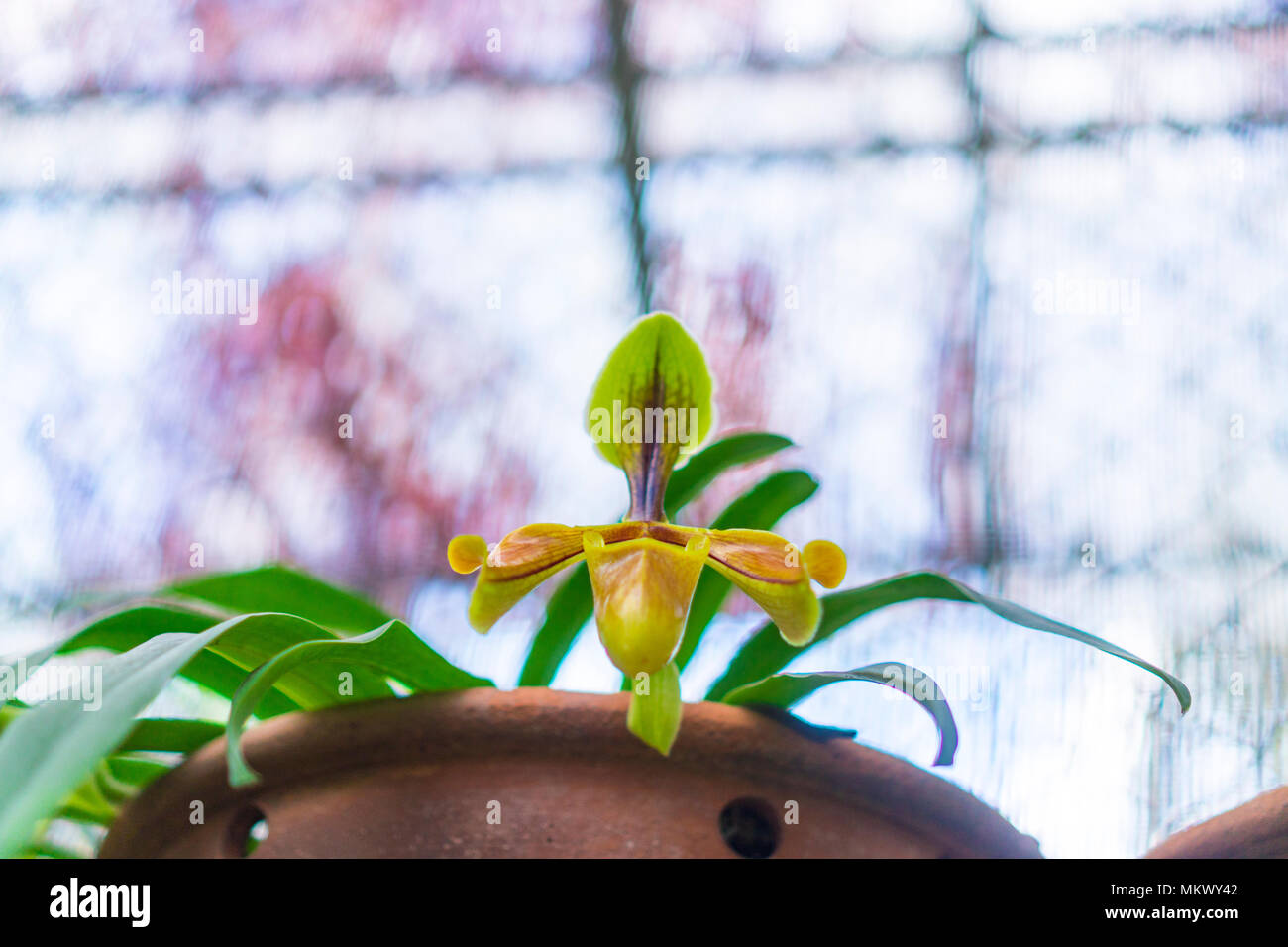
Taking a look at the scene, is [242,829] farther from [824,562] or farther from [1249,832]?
[1249,832]

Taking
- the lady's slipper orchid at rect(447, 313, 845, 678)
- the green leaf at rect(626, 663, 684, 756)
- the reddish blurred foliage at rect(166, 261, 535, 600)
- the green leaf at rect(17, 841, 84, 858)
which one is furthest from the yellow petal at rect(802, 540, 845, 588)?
the reddish blurred foliage at rect(166, 261, 535, 600)

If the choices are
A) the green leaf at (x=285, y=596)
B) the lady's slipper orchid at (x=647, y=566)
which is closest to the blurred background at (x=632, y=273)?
the green leaf at (x=285, y=596)

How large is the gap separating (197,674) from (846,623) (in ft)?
1.40

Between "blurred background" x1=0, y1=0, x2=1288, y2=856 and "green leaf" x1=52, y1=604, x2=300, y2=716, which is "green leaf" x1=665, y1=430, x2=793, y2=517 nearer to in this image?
"green leaf" x1=52, y1=604, x2=300, y2=716

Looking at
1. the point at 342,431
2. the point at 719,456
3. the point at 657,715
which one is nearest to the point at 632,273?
the point at 342,431

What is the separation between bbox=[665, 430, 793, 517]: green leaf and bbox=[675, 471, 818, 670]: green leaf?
2 cm

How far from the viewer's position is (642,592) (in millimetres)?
494

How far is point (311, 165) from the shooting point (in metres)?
1.22

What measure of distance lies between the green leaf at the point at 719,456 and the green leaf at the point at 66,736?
34 centimetres

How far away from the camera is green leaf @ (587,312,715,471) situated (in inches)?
25.2

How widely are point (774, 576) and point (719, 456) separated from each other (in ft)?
0.65

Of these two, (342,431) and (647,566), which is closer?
(647,566)

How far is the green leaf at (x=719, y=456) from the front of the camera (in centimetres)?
69
